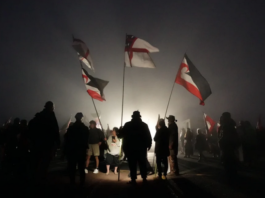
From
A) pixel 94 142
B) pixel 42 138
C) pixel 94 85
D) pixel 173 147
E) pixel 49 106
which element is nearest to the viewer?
pixel 42 138

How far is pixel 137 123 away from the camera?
5.53 m

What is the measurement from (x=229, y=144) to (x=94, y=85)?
6.28 metres

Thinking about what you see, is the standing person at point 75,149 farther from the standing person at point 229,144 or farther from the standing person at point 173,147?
the standing person at point 229,144

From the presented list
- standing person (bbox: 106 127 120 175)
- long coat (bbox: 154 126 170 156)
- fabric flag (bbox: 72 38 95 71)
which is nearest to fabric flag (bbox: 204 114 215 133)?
standing person (bbox: 106 127 120 175)

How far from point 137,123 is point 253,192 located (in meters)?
3.33

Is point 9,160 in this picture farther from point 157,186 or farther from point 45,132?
point 157,186

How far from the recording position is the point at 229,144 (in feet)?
21.0

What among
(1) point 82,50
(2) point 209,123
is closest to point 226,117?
(1) point 82,50

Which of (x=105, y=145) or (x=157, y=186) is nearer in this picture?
(x=157, y=186)

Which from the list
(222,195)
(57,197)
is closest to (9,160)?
(57,197)

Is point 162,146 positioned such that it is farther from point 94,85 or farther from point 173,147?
point 94,85

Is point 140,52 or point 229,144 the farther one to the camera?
point 140,52

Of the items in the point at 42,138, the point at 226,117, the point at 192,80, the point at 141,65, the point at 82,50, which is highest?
the point at 82,50

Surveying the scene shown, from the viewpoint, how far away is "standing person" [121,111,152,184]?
5266mm
